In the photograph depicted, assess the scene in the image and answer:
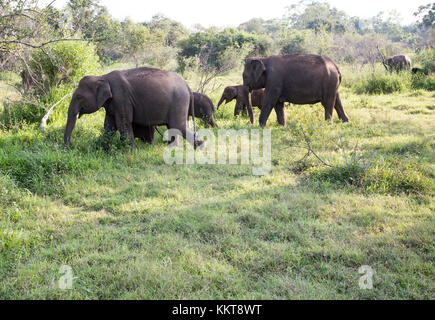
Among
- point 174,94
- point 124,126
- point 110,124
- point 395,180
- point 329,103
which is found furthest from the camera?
point 329,103

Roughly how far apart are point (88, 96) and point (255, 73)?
4.07 meters

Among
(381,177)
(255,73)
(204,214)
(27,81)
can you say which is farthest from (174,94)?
(27,81)

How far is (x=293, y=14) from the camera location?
73000mm

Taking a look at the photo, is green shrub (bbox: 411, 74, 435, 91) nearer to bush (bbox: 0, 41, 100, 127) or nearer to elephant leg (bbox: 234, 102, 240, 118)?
elephant leg (bbox: 234, 102, 240, 118)

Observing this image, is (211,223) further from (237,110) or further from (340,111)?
(237,110)

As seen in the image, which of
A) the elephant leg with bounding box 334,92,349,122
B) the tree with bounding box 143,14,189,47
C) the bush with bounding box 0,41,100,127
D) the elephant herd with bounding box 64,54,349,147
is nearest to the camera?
the elephant herd with bounding box 64,54,349,147

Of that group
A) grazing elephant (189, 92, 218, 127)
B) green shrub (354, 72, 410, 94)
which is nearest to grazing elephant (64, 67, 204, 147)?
grazing elephant (189, 92, 218, 127)

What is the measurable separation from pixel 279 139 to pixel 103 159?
3.56 metres

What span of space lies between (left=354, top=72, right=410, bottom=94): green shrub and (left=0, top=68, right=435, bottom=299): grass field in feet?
23.6

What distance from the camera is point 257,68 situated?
8898 mm

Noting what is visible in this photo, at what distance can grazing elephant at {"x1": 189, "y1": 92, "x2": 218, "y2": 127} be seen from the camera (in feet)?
29.8

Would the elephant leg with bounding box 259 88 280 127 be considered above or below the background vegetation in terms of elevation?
above
